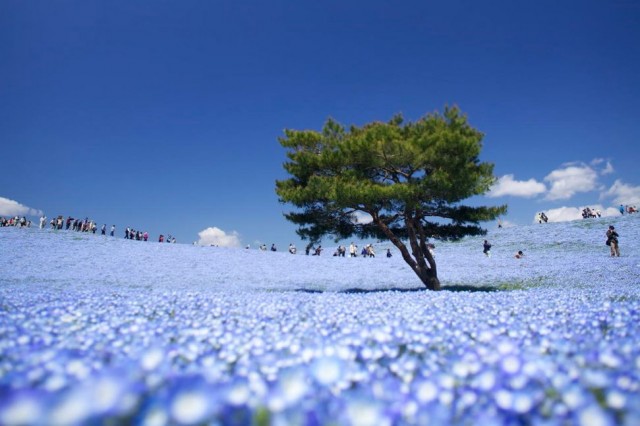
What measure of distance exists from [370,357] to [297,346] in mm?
637

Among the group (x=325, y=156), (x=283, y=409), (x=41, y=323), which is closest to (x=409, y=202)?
(x=325, y=156)

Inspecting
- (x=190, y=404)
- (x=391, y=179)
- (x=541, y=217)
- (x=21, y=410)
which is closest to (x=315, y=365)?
(x=190, y=404)

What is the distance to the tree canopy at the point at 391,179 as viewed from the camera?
416 inches

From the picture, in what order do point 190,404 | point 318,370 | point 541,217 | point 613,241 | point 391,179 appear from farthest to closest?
point 541,217 → point 613,241 → point 391,179 → point 318,370 → point 190,404

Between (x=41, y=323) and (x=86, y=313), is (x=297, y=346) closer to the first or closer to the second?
(x=41, y=323)

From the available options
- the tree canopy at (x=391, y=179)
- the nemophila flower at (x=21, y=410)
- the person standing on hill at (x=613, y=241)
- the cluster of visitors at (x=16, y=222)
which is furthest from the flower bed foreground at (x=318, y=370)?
the cluster of visitors at (x=16, y=222)

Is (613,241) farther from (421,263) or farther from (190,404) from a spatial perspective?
(190,404)

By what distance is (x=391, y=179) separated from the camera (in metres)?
12.1

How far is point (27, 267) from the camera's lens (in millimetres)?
18641

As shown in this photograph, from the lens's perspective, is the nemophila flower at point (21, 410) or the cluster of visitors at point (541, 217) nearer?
the nemophila flower at point (21, 410)

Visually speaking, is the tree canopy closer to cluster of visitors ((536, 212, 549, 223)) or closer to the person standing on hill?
the person standing on hill

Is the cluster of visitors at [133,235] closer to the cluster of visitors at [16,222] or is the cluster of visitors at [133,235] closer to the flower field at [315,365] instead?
the cluster of visitors at [16,222]

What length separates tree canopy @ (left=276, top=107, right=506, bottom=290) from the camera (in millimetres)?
10570

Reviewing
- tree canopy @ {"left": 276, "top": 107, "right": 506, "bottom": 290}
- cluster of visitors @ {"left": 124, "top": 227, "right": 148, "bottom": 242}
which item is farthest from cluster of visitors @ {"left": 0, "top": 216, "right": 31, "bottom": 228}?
tree canopy @ {"left": 276, "top": 107, "right": 506, "bottom": 290}
